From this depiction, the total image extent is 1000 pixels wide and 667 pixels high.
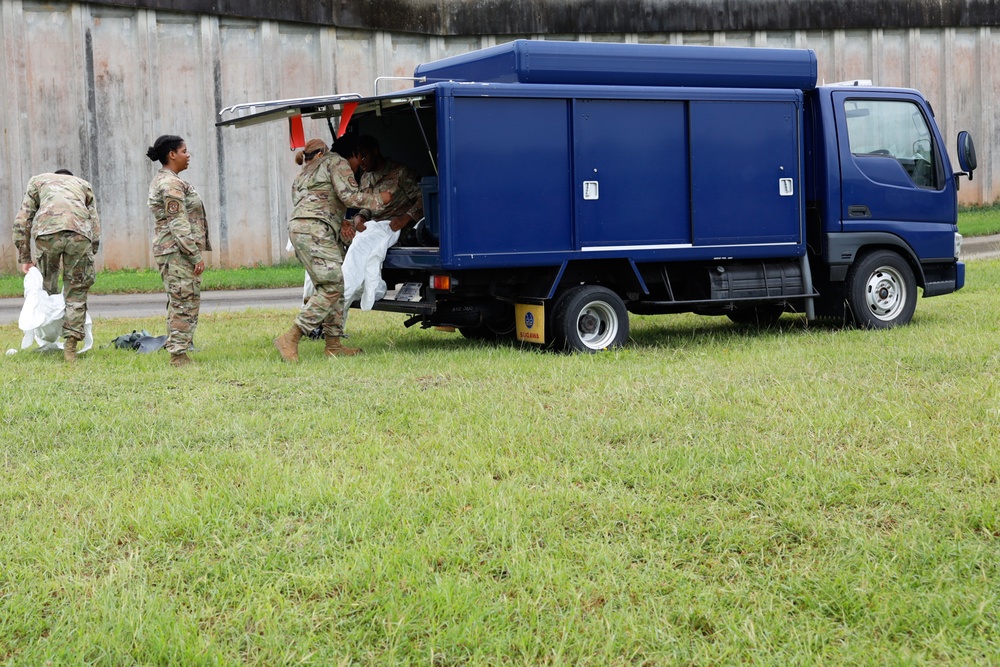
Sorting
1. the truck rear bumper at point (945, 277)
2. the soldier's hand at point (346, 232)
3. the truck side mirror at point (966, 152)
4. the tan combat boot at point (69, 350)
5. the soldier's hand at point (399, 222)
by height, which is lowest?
the tan combat boot at point (69, 350)

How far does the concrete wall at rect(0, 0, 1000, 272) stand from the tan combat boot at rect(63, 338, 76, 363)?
32.9 ft

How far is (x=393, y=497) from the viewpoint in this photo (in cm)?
530

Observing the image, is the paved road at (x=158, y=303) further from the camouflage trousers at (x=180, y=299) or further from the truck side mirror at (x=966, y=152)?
the truck side mirror at (x=966, y=152)

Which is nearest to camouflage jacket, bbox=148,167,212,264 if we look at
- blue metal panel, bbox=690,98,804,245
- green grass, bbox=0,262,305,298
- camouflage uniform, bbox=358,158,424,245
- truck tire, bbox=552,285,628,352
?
camouflage uniform, bbox=358,158,424,245

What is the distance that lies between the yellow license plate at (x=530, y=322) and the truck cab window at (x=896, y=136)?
12.2 feet

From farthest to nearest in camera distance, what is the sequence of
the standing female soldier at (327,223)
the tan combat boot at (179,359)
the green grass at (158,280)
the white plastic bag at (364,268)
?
the green grass at (158,280) < the white plastic bag at (364,268) < the standing female soldier at (327,223) < the tan combat boot at (179,359)

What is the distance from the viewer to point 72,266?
1035 centimetres

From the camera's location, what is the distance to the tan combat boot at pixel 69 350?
10.0 m

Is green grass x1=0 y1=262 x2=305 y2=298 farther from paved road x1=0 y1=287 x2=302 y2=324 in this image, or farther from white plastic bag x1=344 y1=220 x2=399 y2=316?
white plastic bag x1=344 y1=220 x2=399 y2=316

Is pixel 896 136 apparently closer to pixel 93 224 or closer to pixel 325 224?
pixel 325 224

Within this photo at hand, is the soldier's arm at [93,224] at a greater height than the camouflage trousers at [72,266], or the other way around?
the soldier's arm at [93,224]

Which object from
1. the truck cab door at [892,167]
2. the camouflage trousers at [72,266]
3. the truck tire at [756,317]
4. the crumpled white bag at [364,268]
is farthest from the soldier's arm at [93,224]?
the truck cab door at [892,167]

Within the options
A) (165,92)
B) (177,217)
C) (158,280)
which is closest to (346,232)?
(177,217)

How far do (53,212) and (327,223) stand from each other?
249cm
